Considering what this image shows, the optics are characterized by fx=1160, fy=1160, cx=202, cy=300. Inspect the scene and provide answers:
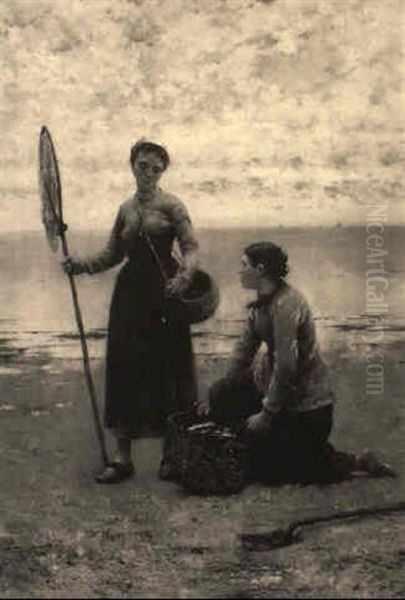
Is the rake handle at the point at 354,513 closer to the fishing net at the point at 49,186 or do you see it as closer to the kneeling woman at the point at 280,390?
the kneeling woman at the point at 280,390

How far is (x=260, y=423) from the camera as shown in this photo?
4.84m

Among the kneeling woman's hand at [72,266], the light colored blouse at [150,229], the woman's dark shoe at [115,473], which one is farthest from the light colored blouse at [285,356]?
the kneeling woman's hand at [72,266]

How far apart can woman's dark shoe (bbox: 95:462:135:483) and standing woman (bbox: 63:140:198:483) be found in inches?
1.8

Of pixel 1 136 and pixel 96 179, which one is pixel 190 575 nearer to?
pixel 96 179

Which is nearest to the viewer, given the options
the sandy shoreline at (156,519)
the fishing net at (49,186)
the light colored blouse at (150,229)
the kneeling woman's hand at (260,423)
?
the sandy shoreline at (156,519)

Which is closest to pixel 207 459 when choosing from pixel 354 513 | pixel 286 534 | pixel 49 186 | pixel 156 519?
pixel 156 519

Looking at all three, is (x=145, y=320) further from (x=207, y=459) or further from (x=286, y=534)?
(x=286, y=534)

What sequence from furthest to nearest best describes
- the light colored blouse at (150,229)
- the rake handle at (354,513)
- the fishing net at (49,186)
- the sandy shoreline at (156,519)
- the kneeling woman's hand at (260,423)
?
the fishing net at (49,186) → the light colored blouse at (150,229) → the kneeling woman's hand at (260,423) → the rake handle at (354,513) → the sandy shoreline at (156,519)

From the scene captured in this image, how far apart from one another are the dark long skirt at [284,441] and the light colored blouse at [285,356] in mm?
52

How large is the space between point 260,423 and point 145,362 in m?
0.57

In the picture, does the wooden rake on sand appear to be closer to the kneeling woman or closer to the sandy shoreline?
the sandy shoreline

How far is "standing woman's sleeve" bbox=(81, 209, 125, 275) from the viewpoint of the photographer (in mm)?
5000

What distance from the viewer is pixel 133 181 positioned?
16.6 feet

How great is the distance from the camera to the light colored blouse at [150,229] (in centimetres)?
496
